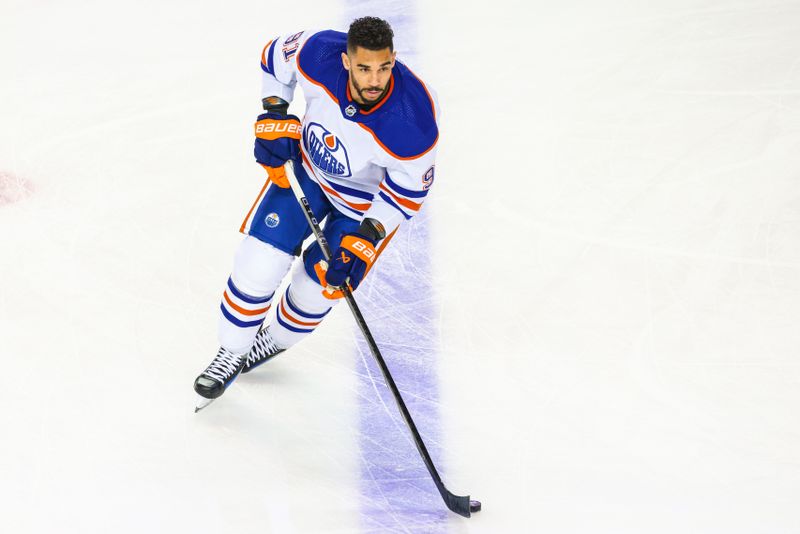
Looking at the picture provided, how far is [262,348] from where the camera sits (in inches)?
125

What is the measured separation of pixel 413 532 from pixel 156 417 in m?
0.85

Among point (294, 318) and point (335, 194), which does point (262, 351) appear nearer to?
point (294, 318)

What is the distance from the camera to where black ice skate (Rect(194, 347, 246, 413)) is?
2.99m

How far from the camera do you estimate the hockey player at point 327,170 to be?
261 centimetres

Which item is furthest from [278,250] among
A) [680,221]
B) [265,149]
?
[680,221]

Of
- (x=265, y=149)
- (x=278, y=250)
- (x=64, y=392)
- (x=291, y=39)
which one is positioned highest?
(x=291, y=39)

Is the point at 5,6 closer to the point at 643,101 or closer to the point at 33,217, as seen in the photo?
the point at 33,217

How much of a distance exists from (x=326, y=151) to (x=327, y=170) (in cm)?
6

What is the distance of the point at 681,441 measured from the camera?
3.04 meters

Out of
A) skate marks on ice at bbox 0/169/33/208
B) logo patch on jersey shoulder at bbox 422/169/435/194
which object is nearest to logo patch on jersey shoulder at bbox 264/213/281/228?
logo patch on jersey shoulder at bbox 422/169/435/194

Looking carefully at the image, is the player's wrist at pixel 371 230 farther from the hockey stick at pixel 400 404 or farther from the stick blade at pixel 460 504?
the stick blade at pixel 460 504

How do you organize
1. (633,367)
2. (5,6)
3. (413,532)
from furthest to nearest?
(5,6), (633,367), (413,532)

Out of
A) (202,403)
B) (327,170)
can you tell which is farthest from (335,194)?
(202,403)

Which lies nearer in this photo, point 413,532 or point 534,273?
point 413,532
